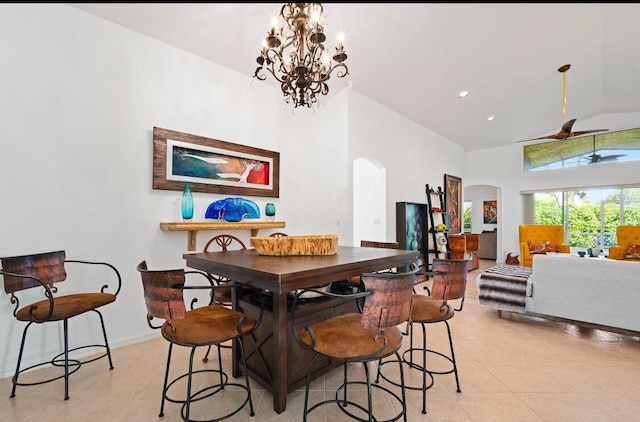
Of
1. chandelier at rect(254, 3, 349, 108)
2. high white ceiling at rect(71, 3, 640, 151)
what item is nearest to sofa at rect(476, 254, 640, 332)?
high white ceiling at rect(71, 3, 640, 151)

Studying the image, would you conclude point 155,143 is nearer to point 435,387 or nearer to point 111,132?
point 111,132

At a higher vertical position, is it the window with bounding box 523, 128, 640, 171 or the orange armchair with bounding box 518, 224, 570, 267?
the window with bounding box 523, 128, 640, 171

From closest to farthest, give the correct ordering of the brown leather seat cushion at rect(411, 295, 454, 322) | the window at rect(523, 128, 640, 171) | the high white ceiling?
the brown leather seat cushion at rect(411, 295, 454, 322) → the high white ceiling → the window at rect(523, 128, 640, 171)

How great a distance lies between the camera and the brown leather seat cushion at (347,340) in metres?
1.55

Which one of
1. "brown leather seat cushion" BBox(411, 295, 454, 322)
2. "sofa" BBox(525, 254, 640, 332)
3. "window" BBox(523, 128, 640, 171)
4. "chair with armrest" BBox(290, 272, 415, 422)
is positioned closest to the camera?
"chair with armrest" BBox(290, 272, 415, 422)

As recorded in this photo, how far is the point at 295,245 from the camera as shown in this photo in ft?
7.19

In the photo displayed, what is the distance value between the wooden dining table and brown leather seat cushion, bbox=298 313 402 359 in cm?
25

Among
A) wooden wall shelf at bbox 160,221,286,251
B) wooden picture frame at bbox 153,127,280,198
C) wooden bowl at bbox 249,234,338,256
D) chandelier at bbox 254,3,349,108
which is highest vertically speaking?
chandelier at bbox 254,3,349,108

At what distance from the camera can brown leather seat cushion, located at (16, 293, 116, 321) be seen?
2.05 m

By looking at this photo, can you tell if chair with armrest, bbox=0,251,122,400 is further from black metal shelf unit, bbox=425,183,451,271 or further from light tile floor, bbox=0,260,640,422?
black metal shelf unit, bbox=425,183,451,271

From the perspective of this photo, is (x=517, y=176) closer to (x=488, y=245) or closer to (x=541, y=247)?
(x=488, y=245)

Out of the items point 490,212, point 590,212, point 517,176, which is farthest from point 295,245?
point 490,212

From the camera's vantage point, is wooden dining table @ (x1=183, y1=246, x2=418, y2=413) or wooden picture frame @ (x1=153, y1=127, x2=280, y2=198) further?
wooden picture frame @ (x1=153, y1=127, x2=280, y2=198)

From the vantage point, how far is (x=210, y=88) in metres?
3.48
